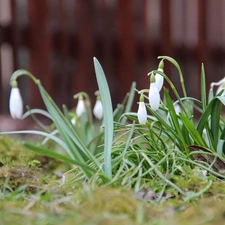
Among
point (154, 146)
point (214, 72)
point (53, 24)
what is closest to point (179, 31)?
point (214, 72)

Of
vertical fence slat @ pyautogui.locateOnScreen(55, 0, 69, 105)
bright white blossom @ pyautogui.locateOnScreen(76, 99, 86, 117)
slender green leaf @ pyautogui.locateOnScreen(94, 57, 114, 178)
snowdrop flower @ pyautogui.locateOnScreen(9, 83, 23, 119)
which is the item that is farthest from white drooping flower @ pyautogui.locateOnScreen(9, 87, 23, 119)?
vertical fence slat @ pyautogui.locateOnScreen(55, 0, 69, 105)

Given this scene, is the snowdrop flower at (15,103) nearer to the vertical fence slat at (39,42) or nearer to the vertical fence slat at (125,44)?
the vertical fence slat at (39,42)

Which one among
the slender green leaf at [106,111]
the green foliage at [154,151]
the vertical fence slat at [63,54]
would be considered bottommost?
the vertical fence slat at [63,54]

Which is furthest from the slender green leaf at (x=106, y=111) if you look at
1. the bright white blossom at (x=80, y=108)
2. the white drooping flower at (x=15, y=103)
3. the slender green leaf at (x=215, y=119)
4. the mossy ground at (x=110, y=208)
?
the bright white blossom at (x=80, y=108)

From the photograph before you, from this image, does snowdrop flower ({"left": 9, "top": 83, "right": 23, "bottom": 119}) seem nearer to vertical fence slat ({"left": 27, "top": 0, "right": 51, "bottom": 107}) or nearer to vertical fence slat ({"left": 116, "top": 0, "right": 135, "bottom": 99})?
vertical fence slat ({"left": 27, "top": 0, "right": 51, "bottom": 107})

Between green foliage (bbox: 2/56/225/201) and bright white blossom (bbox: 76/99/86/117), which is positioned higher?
green foliage (bbox: 2/56/225/201)

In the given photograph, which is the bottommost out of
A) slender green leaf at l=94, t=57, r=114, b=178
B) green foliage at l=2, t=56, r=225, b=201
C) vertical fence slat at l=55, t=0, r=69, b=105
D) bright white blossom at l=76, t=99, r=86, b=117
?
vertical fence slat at l=55, t=0, r=69, b=105

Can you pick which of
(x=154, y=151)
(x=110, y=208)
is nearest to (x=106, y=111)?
(x=154, y=151)

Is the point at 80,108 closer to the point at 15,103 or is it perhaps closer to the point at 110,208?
the point at 15,103
